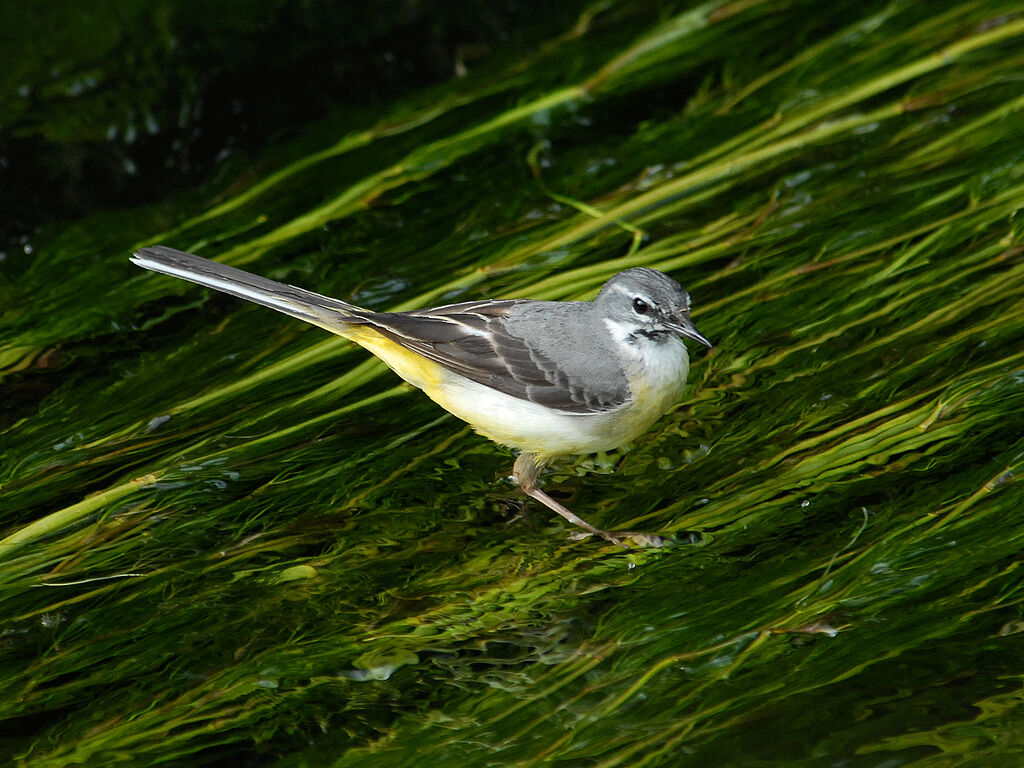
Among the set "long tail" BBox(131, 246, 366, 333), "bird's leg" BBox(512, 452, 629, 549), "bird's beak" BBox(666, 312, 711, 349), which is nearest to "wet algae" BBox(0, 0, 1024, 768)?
"bird's leg" BBox(512, 452, 629, 549)

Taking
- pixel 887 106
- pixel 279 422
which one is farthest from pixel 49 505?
pixel 887 106

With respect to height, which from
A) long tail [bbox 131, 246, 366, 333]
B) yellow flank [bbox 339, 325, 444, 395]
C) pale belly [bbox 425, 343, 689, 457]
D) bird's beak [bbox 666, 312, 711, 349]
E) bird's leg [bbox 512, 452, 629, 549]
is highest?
long tail [bbox 131, 246, 366, 333]

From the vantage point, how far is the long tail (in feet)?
15.9

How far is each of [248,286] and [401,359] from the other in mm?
709

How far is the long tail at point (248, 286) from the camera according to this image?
4.83 meters

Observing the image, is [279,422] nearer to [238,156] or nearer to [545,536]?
[545,536]

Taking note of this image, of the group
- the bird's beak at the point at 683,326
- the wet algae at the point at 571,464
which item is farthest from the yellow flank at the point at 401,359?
the bird's beak at the point at 683,326

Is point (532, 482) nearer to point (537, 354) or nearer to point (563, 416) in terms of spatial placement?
point (563, 416)

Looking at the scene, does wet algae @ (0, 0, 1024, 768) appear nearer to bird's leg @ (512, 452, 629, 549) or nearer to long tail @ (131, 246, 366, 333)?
bird's leg @ (512, 452, 629, 549)

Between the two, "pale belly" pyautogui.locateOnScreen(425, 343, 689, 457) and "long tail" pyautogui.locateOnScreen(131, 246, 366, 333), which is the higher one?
"long tail" pyautogui.locateOnScreen(131, 246, 366, 333)

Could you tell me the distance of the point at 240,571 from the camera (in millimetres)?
4516

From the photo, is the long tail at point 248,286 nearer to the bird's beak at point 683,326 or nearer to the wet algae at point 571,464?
the wet algae at point 571,464

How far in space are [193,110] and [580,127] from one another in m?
2.41

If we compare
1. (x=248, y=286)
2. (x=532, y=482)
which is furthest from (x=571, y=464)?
(x=248, y=286)
